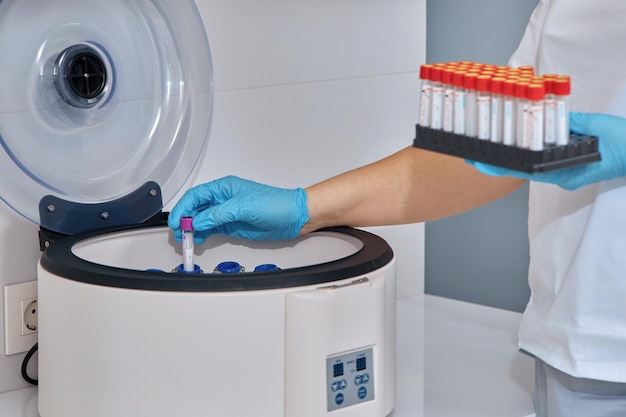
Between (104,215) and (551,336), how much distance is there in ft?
2.08

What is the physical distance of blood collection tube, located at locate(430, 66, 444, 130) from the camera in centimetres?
104

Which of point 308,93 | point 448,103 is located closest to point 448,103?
point 448,103

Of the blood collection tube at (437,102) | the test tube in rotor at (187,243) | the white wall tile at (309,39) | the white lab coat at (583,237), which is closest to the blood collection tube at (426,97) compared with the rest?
the blood collection tube at (437,102)

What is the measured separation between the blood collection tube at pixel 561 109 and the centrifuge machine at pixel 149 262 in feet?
0.96

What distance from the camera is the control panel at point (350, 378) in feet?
3.61

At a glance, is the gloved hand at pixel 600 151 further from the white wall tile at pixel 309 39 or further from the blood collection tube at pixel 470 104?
the white wall tile at pixel 309 39

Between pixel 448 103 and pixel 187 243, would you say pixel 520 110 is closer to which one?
pixel 448 103

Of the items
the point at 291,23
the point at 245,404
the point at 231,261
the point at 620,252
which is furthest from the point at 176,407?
the point at 291,23

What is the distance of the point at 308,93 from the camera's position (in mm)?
1690

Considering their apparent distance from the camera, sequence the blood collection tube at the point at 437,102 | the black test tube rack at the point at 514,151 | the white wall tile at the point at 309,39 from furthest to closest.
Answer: the white wall tile at the point at 309,39, the blood collection tube at the point at 437,102, the black test tube rack at the point at 514,151

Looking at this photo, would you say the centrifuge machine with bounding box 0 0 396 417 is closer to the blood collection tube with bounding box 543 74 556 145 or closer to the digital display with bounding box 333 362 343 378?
the digital display with bounding box 333 362 343 378

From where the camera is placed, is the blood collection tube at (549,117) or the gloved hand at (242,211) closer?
the blood collection tube at (549,117)

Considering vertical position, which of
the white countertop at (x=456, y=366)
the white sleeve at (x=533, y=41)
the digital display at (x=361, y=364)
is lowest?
the white countertop at (x=456, y=366)

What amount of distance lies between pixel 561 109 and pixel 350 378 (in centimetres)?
40
